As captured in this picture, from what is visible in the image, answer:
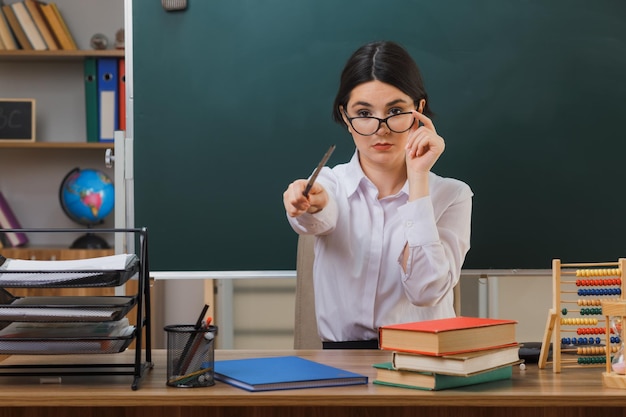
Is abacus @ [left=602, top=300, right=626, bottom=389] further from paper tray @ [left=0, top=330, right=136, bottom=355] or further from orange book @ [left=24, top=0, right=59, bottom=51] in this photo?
orange book @ [left=24, top=0, right=59, bottom=51]

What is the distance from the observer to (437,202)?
222 cm

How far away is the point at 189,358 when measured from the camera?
4.42 feet

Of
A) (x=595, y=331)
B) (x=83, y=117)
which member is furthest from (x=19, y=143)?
(x=595, y=331)

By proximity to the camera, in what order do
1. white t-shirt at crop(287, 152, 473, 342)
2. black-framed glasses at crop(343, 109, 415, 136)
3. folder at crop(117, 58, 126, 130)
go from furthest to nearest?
1. folder at crop(117, 58, 126, 130)
2. black-framed glasses at crop(343, 109, 415, 136)
3. white t-shirt at crop(287, 152, 473, 342)

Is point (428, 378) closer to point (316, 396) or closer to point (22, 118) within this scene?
point (316, 396)

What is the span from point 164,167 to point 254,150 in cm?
32

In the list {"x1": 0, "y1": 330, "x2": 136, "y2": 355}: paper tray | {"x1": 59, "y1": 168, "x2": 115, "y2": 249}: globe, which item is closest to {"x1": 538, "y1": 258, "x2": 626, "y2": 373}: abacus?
{"x1": 0, "y1": 330, "x2": 136, "y2": 355}: paper tray

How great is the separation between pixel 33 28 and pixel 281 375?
3.24 m

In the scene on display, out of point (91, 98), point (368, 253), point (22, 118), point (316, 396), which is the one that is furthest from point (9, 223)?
point (316, 396)

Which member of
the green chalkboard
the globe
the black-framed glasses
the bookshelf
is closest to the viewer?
the black-framed glasses

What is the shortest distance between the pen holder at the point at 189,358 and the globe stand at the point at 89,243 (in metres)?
2.76

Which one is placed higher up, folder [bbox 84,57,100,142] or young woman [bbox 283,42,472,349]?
folder [bbox 84,57,100,142]

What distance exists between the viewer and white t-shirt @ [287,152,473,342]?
6.95 ft

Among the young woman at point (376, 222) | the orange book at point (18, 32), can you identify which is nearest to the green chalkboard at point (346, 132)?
the young woman at point (376, 222)
